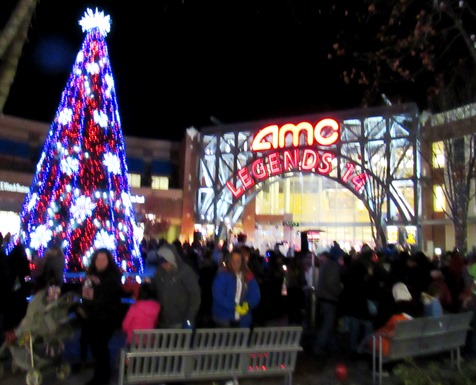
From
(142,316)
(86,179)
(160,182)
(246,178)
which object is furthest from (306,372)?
(160,182)

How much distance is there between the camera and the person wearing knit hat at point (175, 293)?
6309mm

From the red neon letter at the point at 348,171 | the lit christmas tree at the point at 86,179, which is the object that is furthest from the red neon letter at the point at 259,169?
the lit christmas tree at the point at 86,179

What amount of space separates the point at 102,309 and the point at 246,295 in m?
1.83

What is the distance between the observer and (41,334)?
21.2ft

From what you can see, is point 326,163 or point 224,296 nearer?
point 224,296

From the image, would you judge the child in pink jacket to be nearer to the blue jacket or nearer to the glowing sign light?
the blue jacket

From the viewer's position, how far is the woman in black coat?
648 centimetres

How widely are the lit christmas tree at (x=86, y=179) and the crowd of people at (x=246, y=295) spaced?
1.58 metres

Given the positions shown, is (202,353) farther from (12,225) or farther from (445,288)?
(12,225)

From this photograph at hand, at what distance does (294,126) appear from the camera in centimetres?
3253

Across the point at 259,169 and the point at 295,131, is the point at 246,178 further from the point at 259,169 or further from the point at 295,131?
the point at 295,131

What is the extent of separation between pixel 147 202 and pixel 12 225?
30.3 feet

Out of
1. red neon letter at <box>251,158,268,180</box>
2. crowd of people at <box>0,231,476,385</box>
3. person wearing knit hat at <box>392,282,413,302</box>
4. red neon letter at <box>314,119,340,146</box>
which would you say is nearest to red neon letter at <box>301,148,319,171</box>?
red neon letter at <box>314,119,340,146</box>

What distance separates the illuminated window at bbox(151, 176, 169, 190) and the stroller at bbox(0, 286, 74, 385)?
1329 inches
